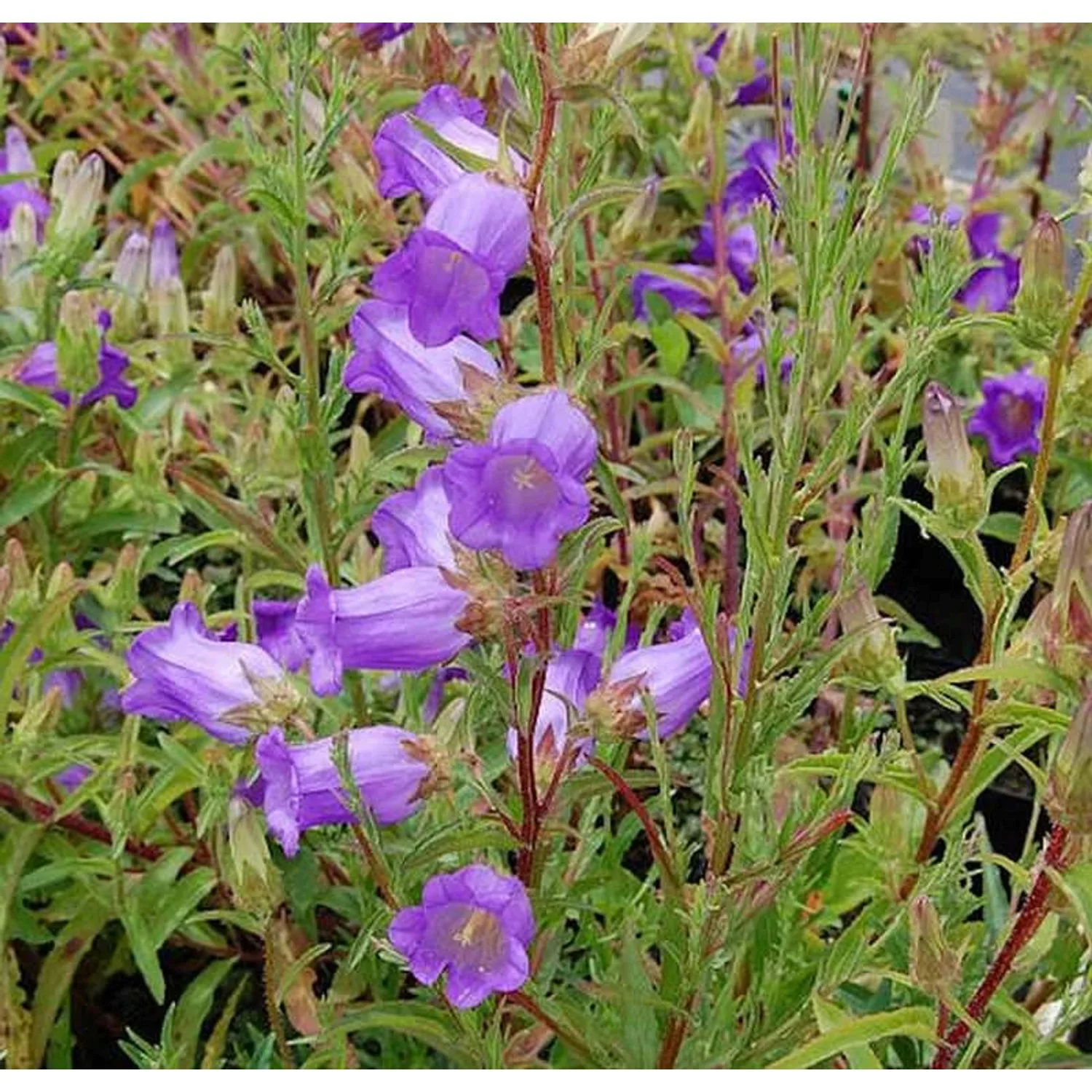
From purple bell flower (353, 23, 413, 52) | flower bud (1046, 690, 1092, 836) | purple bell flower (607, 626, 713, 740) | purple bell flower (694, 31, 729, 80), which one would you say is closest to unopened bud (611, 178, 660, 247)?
purple bell flower (353, 23, 413, 52)

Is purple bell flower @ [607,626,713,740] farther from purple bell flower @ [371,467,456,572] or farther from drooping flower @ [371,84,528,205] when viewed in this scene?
drooping flower @ [371,84,528,205]

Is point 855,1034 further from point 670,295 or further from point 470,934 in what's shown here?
point 670,295

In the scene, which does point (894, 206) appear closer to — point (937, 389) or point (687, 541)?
point (937, 389)

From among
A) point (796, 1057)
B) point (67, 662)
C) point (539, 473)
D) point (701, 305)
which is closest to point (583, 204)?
point (539, 473)

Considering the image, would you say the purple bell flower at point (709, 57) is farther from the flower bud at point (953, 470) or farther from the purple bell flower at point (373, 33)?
the flower bud at point (953, 470)

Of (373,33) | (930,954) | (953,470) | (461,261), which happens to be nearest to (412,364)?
(461,261)
